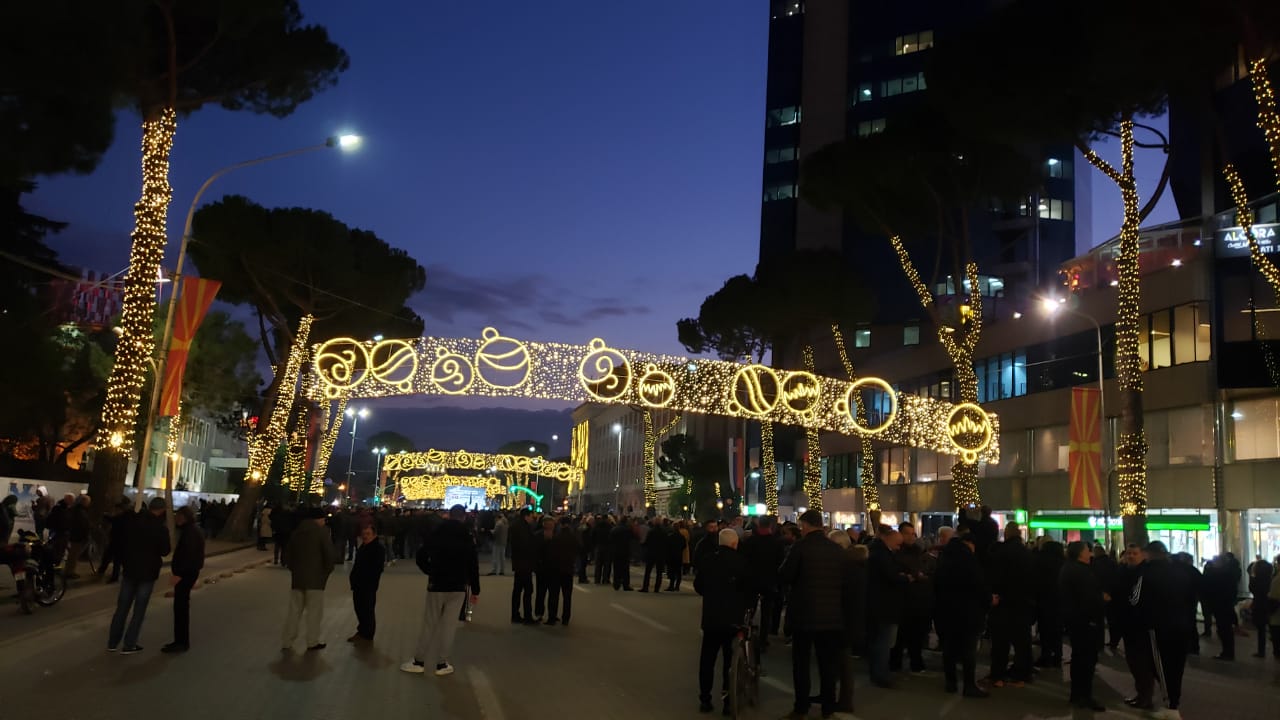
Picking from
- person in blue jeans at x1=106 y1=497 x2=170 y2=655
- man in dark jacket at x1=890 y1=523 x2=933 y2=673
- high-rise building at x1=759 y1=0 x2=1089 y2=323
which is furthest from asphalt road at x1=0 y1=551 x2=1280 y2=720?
high-rise building at x1=759 y1=0 x2=1089 y2=323

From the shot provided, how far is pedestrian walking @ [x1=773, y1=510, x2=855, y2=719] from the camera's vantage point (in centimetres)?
928

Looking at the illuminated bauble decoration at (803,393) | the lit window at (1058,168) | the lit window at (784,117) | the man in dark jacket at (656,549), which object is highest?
the lit window at (784,117)

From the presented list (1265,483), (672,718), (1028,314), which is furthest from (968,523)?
(1028,314)

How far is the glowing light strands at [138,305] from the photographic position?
69.6 feet

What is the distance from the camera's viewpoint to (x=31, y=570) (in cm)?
1571

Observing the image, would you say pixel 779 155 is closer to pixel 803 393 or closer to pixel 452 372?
pixel 803 393

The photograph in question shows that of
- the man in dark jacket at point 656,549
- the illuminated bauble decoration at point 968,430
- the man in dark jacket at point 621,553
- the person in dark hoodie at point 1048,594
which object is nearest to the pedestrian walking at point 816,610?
the person in dark hoodie at point 1048,594

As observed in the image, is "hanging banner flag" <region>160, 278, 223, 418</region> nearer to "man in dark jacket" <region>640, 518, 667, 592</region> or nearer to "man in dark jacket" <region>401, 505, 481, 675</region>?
"man in dark jacket" <region>640, 518, 667, 592</region>

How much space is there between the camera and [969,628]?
11.0 m

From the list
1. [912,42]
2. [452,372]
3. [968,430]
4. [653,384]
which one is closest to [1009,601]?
[653,384]

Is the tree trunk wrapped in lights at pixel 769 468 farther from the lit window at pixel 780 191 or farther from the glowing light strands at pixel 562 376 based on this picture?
the lit window at pixel 780 191

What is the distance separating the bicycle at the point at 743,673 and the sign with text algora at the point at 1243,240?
2555 cm

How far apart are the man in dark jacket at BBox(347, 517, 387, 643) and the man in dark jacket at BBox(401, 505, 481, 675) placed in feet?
7.05

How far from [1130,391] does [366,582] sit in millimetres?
16782
